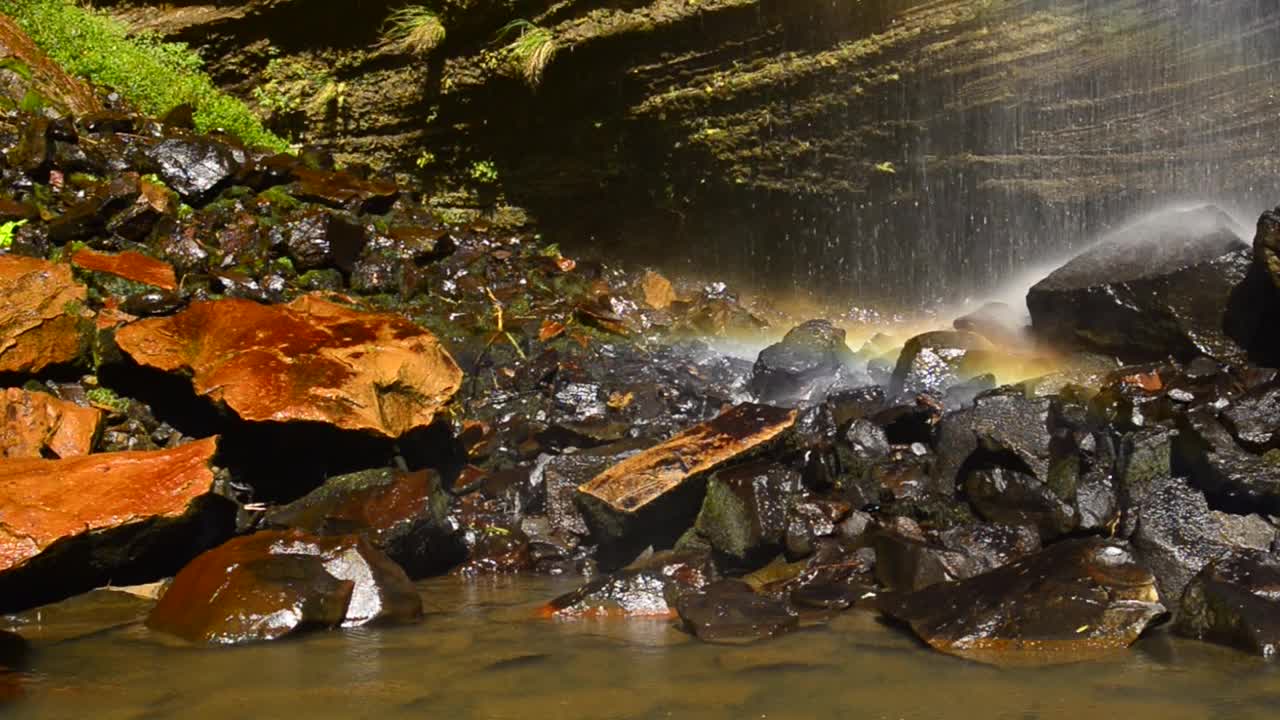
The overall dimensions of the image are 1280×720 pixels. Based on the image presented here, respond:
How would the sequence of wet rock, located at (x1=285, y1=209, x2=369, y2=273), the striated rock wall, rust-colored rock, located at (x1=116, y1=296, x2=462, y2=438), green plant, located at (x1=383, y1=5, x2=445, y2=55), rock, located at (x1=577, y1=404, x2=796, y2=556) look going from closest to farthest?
rock, located at (x1=577, y1=404, x2=796, y2=556)
rust-colored rock, located at (x1=116, y1=296, x2=462, y2=438)
wet rock, located at (x1=285, y1=209, x2=369, y2=273)
the striated rock wall
green plant, located at (x1=383, y1=5, x2=445, y2=55)

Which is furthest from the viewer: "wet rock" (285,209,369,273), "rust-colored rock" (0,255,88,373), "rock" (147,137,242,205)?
"rock" (147,137,242,205)

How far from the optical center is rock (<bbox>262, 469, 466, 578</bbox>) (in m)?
5.90

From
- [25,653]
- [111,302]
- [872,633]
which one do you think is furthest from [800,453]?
[111,302]

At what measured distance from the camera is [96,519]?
16.3ft

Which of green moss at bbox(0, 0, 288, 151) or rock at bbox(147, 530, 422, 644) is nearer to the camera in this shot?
rock at bbox(147, 530, 422, 644)

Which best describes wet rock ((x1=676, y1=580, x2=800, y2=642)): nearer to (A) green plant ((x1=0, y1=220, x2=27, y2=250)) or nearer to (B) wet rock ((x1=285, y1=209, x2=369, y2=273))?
(B) wet rock ((x1=285, y1=209, x2=369, y2=273))

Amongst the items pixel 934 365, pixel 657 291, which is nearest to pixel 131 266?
pixel 657 291

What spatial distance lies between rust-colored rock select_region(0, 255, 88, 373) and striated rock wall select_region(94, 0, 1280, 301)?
586 centimetres

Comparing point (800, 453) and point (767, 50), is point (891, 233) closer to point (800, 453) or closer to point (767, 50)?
point (767, 50)

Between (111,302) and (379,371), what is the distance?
Answer: 2.58 m

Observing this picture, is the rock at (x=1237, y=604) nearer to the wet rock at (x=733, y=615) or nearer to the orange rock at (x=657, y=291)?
the wet rock at (x=733, y=615)

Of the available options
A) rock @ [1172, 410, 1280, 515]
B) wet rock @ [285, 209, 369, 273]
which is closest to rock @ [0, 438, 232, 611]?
wet rock @ [285, 209, 369, 273]

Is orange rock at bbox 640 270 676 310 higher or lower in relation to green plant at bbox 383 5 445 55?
lower

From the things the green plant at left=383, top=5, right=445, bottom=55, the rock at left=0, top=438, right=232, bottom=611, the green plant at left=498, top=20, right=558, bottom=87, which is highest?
the green plant at left=383, top=5, right=445, bottom=55
